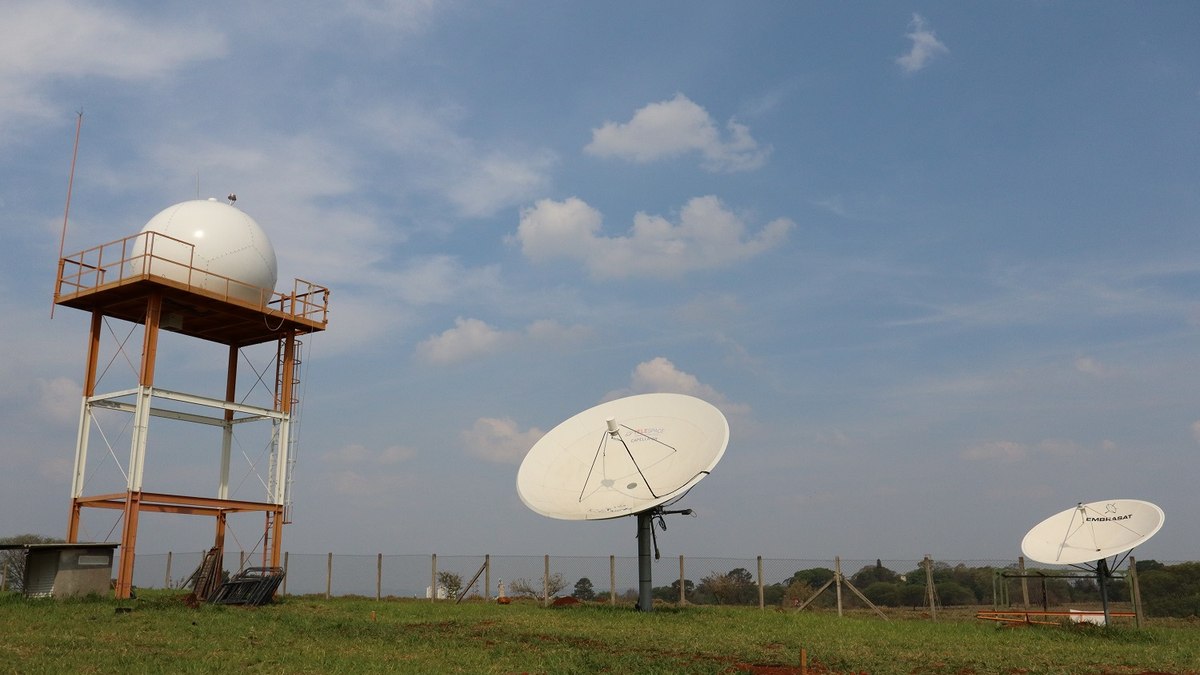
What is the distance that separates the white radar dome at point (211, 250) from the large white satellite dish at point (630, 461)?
14.7 metres

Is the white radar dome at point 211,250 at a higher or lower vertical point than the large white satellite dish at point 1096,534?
higher

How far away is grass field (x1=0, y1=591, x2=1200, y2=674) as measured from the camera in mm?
16906

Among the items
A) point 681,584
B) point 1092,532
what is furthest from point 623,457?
point 1092,532

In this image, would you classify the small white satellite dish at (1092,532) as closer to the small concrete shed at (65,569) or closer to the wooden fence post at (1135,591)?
the wooden fence post at (1135,591)

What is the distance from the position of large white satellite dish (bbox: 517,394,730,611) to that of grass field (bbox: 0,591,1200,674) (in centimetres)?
309

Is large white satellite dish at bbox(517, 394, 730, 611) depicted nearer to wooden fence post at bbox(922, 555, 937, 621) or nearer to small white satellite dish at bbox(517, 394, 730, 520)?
small white satellite dish at bbox(517, 394, 730, 520)

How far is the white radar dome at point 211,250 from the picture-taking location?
1449 inches

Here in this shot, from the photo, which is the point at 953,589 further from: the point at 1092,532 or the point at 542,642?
the point at 542,642

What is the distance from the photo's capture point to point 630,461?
30.3m

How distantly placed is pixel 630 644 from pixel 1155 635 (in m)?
13.7

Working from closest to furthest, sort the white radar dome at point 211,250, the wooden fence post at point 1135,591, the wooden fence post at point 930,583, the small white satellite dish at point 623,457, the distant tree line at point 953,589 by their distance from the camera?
1. the small white satellite dish at point 623,457
2. the wooden fence post at point 1135,591
3. the wooden fence post at point 930,583
4. the distant tree line at point 953,589
5. the white radar dome at point 211,250

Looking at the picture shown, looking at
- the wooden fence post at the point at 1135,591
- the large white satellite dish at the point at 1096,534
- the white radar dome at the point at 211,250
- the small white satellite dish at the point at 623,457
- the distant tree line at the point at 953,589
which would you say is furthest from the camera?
the white radar dome at the point at 211,250

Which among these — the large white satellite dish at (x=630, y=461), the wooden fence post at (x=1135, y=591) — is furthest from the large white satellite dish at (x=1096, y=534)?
the large white satellite dish at (x=630, y=461)

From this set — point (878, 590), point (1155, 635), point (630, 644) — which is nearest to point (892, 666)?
point (630, 644)
